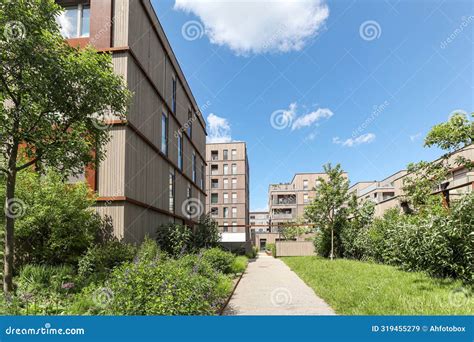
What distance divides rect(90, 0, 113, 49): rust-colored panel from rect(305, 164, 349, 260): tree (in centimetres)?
1587

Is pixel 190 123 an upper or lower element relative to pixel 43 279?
upper

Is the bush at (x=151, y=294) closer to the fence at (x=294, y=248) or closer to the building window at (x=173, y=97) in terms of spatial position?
the building window at (x=173, y=97)

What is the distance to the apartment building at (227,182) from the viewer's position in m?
59.3

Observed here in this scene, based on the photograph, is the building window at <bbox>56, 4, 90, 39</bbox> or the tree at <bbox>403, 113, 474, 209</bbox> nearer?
the tree at <bbox>403, 113, 474, 209</bbox>

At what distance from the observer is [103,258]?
400 inches

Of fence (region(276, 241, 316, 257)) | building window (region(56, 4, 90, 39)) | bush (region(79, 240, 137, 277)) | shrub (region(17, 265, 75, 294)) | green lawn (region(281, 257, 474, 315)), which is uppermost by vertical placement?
building window (region(56, 4, 90, 39))

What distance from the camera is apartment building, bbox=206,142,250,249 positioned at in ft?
195

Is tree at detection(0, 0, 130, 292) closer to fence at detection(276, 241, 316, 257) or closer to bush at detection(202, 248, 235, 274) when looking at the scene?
bush at detection(202, 248, 235, 274)

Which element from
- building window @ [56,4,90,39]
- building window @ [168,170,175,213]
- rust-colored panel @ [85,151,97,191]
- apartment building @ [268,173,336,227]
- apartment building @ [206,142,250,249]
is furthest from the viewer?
apartment building @ [268,173,336,227]

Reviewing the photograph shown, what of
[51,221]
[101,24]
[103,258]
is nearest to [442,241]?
[103,258]

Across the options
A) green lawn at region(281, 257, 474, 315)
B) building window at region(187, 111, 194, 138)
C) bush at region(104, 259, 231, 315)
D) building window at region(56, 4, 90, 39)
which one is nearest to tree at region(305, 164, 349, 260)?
building window at region(187, 111, 194, 138)

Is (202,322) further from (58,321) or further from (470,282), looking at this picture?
(470,282)

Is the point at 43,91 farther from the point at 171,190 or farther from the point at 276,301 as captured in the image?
the point at 171,190

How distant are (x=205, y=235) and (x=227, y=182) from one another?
41.4m
